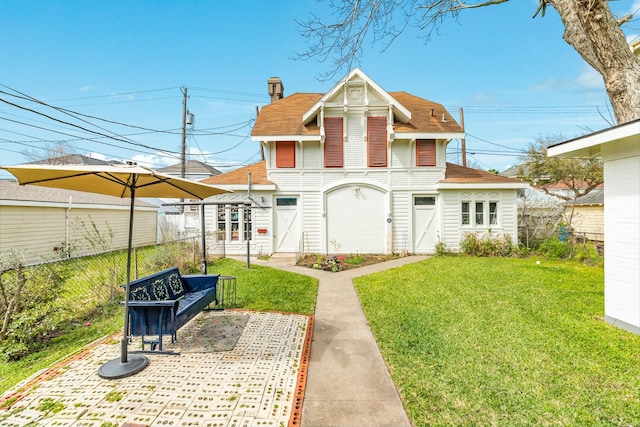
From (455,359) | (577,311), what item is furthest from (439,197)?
(455,359)

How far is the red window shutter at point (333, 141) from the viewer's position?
13.1 meters

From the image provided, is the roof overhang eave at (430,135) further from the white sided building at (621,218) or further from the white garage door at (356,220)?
the white sided building at (621,218)

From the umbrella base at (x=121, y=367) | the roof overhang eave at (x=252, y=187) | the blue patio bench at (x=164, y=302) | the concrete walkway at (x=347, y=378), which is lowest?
the concrete walkway at (x=347, y=378)

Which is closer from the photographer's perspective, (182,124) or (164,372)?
(164,372)

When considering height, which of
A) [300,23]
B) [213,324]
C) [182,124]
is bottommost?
[213,324]

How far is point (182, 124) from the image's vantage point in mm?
19594

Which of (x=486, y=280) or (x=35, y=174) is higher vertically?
(x=35, y=174)

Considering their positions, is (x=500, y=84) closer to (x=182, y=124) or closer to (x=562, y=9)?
(x=562, y=9)

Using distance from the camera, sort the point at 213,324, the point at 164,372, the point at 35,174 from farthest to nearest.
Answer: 1. the point at 213,324
2. the point at 164,372
3. the point at 35,174

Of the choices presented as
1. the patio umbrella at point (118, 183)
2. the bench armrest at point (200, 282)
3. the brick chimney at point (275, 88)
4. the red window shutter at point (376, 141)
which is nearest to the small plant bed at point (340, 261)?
the red window shutter at point (376, 141)

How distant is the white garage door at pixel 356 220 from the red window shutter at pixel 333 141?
4.86 feet

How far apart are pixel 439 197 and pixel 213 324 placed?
36.6 feet

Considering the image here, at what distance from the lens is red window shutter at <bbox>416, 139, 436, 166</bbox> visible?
13.0 metres

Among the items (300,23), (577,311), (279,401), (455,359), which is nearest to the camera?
(279,401)
